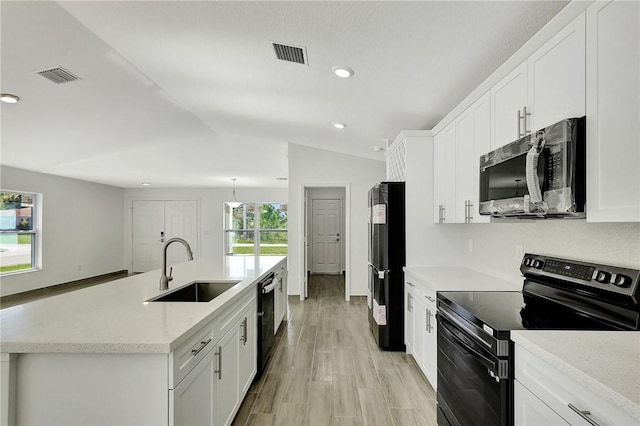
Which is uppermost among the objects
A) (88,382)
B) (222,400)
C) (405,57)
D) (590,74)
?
(405,57)

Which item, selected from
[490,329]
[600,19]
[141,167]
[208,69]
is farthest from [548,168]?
[141,167]

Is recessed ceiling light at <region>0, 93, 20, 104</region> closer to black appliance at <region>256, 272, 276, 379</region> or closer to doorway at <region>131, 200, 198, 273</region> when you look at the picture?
black appliance at <region>256, 272, 276, 379</region>

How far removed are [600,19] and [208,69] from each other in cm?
278

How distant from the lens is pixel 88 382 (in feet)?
4.34

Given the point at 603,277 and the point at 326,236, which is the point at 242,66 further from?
the point at 326,236

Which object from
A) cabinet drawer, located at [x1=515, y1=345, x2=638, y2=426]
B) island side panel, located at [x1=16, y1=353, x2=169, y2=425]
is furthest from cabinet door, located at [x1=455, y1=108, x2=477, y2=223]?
island side panel, located at [x1=16, y1=353, x2=169, y2=425]

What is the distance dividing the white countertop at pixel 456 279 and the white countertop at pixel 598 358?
3.16 feet

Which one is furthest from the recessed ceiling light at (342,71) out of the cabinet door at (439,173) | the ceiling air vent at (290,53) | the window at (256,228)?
the window at (256,228)

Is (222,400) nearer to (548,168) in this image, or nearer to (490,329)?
(490,329)

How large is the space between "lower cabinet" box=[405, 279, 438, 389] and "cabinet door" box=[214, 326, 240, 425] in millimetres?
1409

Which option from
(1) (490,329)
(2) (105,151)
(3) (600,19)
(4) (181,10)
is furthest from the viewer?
(2) (105,151)

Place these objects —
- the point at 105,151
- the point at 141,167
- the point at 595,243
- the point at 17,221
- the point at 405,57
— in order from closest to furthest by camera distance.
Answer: the point at 595,243, the point at 405,57, the point at 105,151, the point at 17,221, the point at 141,167

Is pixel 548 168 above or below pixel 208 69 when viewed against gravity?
below

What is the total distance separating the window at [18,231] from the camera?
19.3 ft
